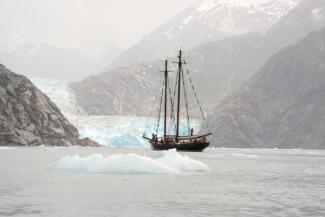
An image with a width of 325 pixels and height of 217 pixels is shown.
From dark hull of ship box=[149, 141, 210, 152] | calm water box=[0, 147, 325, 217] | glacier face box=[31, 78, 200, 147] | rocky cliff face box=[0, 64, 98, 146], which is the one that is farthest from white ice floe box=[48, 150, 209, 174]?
glacier face box=[31, 78, 200, 147]

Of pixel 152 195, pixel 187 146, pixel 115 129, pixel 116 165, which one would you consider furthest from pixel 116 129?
pixel 152 195

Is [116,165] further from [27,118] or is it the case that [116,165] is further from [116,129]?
[116,129]

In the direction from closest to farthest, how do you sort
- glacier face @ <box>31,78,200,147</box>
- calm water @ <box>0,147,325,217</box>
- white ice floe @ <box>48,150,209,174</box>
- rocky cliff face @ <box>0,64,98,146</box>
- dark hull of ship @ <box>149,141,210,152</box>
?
1. calm water @ <box>0,147,325,217</box>
2. white ice floe @ <box>48,150,209,174</box>
3. dark hull of ship @ <box>149,141,210,152</box>
4. rocky cliff face @ <box>0,64,98,146</box>
5. glacier face @ <box>31,78,200,147</box>

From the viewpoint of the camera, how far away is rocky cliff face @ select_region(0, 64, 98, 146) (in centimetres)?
12562

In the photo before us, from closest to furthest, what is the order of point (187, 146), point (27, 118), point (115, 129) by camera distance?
1. point (187, 146)
2. point (27, 118)
3. point (115, 129)

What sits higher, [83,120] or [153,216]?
[83,120]

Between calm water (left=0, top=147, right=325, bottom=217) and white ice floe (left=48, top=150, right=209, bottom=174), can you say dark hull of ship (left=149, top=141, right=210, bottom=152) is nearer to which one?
white ice floe (left=48, top=150, right=209, bottom=174)

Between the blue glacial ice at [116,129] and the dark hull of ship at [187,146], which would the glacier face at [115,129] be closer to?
the blue glacial ice at [116,129]

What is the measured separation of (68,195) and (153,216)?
6898mm

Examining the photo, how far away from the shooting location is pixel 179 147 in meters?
119

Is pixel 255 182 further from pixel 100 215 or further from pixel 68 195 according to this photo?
pixel 100 215

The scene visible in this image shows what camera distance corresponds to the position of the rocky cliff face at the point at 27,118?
12562cm

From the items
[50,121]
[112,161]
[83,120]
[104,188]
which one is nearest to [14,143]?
[50,121]

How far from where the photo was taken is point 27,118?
432 ft
